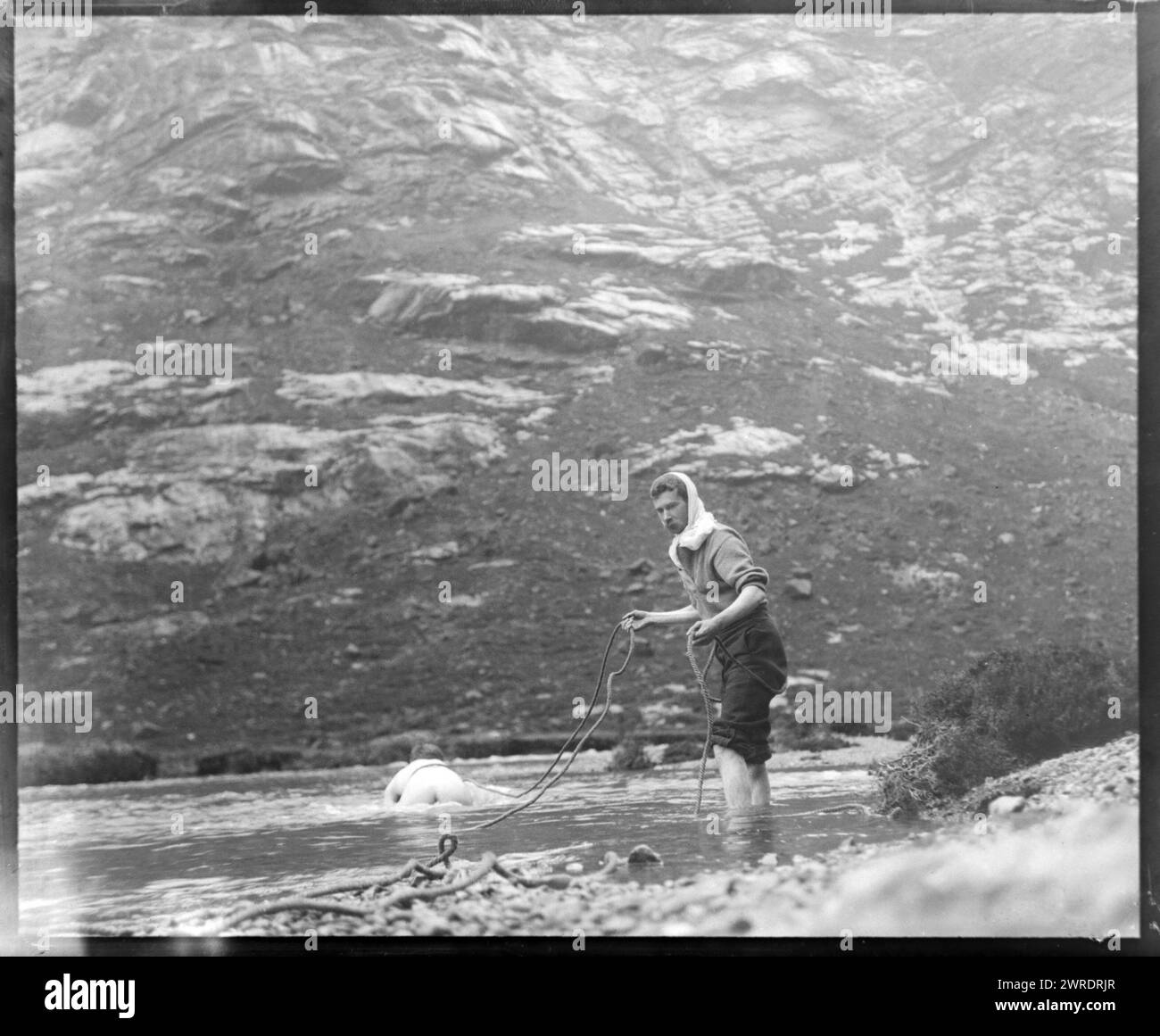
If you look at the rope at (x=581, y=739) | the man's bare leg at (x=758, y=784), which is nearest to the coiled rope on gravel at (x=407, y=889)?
the rope at (x=581, y=739)

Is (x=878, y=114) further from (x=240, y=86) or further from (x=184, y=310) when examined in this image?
(x=184, y=310)

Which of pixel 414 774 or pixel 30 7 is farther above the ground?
pixel 30 7

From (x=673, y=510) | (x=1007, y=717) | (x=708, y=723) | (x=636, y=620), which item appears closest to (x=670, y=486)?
(x=673, y=510)

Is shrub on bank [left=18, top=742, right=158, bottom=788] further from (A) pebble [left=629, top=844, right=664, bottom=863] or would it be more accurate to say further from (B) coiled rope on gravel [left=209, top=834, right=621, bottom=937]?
(A) pebble [left=629, top=844, right=664, bottom=863]

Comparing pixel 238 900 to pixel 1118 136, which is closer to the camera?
pixel 238 900

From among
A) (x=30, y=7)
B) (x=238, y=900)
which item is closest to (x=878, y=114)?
(x=30, y=7)

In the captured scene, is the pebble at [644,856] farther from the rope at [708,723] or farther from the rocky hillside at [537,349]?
the rocky hillside at [537,349]

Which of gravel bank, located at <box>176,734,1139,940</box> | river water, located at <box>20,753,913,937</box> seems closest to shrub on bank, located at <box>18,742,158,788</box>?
river water, located at <box>20,753,913,937</box>
